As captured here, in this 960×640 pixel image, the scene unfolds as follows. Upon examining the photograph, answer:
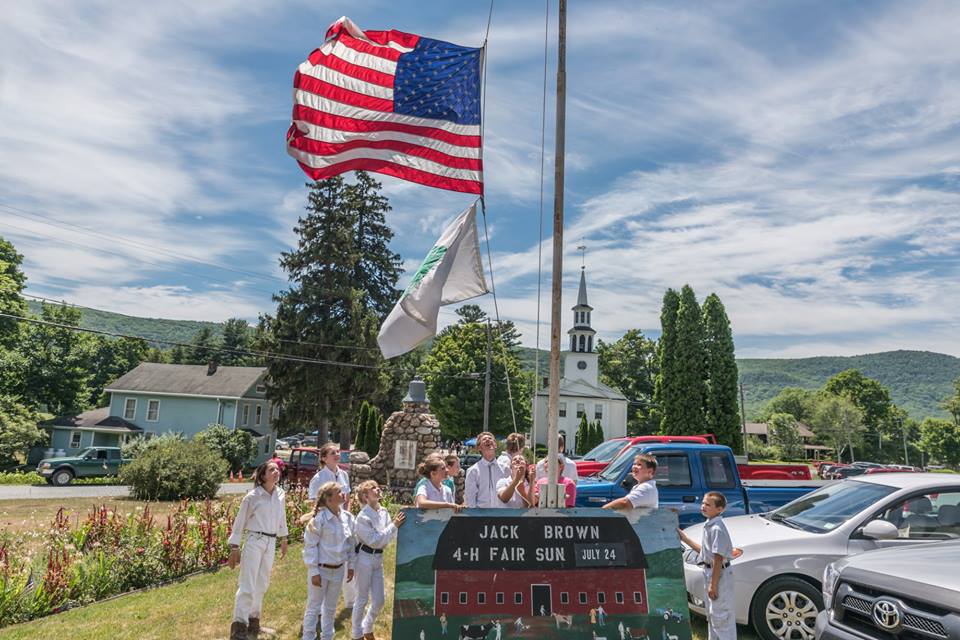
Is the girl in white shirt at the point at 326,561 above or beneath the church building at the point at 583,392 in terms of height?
beneath

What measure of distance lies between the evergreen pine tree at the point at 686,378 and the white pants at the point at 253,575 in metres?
42.1

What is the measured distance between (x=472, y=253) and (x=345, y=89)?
256cm

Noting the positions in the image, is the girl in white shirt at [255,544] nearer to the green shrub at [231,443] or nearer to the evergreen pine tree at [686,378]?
the green shrub at [231,443]

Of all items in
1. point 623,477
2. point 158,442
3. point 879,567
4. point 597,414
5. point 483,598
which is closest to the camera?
point 879,567

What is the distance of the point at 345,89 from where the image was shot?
731cm

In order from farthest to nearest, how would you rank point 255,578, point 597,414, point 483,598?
1. point 597,414
2. point 255,578
3. point 483,598

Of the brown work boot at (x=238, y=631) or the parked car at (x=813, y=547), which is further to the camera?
the brown work boot at (x=238, y=631)

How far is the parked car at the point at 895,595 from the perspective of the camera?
3615mm

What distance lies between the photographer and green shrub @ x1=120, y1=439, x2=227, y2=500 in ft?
68.0

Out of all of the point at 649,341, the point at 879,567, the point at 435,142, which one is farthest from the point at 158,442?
the point at 649,341

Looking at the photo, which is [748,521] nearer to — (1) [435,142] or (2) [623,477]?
Answer: (2) [623,477]

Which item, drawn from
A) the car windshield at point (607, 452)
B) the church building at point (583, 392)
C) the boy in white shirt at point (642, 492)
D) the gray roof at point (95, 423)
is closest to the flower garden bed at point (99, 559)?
the boy in white shirt at point (642, 492)

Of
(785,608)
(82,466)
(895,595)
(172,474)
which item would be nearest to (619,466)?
(785,608)

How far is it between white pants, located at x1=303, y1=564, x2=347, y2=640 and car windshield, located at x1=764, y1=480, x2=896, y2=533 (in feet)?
16.1
